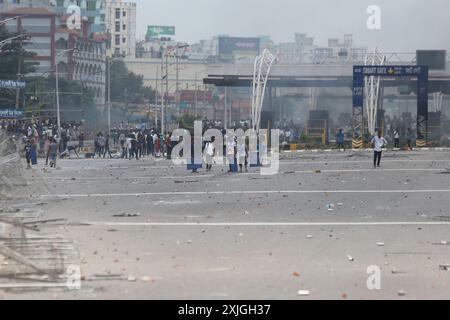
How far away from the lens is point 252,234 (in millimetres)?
17766

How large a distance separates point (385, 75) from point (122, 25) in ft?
349

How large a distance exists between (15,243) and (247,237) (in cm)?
425

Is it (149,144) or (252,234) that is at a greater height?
(252,234)

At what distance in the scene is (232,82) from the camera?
76188 mm

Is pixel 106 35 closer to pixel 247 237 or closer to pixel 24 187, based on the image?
pixel 24 187

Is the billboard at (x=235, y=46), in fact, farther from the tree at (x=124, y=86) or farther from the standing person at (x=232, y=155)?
the standing person at (x=232, y=155)

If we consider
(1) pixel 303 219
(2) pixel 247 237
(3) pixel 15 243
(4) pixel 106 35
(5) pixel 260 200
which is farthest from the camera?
(4) pixel 106 35

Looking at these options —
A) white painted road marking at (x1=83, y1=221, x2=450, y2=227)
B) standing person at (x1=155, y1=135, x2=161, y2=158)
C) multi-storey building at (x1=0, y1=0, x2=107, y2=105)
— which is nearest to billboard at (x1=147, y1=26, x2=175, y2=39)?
multi-storey building at (x1=0, y1=0, x2=107, y2=105)

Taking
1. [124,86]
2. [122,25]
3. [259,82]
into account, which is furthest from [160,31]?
[259,82]

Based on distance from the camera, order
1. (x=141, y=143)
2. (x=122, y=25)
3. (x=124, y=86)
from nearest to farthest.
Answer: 1. (x=141, y=143)
2. (x=124, y=86)
3. (x=122, y=25)

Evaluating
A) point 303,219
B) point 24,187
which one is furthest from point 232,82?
point 303,219

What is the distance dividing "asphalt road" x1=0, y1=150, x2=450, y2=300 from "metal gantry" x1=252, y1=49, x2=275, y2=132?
35140 millimetres

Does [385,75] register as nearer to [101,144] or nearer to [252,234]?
[101,144]
